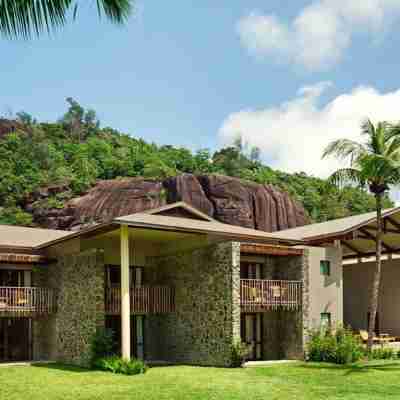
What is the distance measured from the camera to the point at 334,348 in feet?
66.2

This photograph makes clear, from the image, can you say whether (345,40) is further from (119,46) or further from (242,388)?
(119,46)

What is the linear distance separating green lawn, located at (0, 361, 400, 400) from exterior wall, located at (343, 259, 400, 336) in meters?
9.33

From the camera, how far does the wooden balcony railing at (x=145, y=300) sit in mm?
20016

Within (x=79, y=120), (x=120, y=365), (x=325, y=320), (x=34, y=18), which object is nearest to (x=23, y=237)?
(x=120, y=365)

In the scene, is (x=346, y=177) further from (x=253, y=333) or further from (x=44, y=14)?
(x=44, y=14)

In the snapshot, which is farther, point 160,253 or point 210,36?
point 160,253

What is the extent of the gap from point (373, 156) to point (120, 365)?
1033 cm

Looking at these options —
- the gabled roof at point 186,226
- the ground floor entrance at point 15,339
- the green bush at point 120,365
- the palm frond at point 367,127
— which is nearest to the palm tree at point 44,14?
the gabled roof at point 186,226

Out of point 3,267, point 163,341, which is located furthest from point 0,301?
point 163,341

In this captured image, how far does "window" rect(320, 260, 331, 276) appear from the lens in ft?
74.3

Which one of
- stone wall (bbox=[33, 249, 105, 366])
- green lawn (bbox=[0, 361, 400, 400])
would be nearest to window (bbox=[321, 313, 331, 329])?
green lawn (bbox=[0, 361, 400, 400])

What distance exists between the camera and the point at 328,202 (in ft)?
178

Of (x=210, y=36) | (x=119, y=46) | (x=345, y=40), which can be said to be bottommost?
(x=119, y=46)

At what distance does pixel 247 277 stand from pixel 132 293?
14.1 feet
